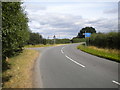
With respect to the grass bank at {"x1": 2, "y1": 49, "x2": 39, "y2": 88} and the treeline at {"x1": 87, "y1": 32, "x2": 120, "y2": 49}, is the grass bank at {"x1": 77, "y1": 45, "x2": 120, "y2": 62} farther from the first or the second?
the grass bank at {"x1": 2, "y1": 49, "x2": 39, "y2": 88}

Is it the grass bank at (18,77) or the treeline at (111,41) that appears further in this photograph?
the treeline at (111,41)

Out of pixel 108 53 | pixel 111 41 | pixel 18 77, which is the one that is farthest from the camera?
pixel 111 41

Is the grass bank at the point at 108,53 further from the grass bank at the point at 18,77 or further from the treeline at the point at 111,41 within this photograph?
the grass bank at the point at 18,77

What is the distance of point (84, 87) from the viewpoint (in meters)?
7.46

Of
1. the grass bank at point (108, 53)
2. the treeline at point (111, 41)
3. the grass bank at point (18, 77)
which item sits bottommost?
the grass bank at point (18, 77)

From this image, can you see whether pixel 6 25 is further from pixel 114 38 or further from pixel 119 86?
pixel 114 38

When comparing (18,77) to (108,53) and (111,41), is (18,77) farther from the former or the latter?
(111,41)

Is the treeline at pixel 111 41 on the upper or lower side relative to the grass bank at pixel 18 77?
upper

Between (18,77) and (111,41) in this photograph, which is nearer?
(18,77)

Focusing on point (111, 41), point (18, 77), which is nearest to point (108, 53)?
point (111, 41)

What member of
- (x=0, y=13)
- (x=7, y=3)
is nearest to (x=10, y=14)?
(x=7, y=3)

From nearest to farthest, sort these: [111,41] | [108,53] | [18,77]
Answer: [18,77] < [108,53] < [111,41]

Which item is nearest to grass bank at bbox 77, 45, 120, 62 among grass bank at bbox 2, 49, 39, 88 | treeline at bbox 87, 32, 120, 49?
treeline at bbox 87, 32, 120, 49

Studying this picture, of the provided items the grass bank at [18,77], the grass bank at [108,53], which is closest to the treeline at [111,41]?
the grass bank at [108,53]
